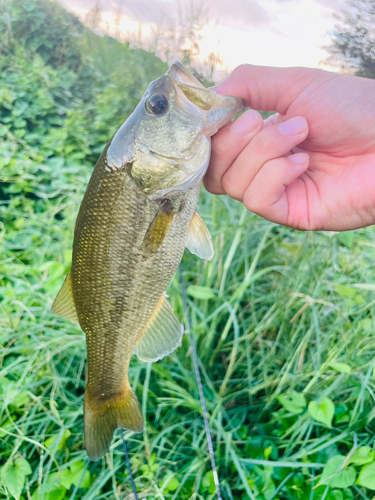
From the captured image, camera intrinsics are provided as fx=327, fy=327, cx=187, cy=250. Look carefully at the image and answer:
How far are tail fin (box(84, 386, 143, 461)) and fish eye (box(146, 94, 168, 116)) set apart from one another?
120 centimetres

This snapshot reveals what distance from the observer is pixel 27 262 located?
3.04 meters

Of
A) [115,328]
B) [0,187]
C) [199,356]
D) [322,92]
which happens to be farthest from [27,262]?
[322,92]

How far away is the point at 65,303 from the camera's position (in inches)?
54.5

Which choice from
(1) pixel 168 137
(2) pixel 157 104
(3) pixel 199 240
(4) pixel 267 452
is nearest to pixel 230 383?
(4) pixel 267 452

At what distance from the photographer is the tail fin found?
1.42 meters

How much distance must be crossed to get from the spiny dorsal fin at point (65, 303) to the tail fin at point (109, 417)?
38 centimetres

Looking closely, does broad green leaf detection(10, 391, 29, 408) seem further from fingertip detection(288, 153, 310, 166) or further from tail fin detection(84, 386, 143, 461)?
fingertip detection(288, 153, 310, 166)

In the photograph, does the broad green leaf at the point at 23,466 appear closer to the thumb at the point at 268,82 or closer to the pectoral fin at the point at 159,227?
the pectoral fin at the point at 159,227

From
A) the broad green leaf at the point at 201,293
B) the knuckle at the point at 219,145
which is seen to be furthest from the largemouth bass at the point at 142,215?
the broad green leaf at the point at 201,293

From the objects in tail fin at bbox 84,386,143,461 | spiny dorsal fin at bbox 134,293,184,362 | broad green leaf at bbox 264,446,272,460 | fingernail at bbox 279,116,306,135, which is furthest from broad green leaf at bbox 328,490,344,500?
fingernail at bbox 279,116,306,135

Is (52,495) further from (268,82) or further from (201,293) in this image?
(268,82)

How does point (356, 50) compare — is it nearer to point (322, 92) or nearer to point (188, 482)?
point (322, 92)

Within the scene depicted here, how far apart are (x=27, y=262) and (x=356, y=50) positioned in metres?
→ 4.60

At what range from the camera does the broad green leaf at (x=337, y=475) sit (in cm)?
152
